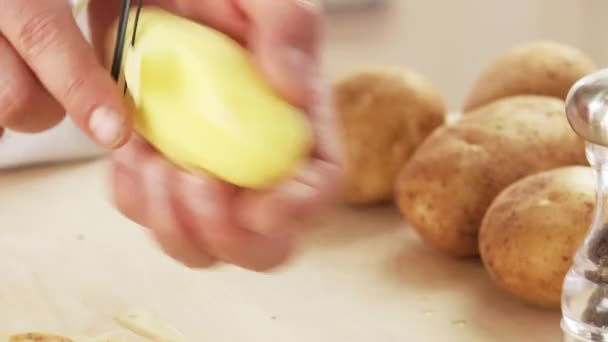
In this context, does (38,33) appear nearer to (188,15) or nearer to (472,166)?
(188,15)

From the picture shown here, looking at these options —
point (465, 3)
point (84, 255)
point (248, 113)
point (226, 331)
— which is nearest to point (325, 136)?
point (248, 113)

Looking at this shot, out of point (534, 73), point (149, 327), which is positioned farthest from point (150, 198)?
point (534, 73)

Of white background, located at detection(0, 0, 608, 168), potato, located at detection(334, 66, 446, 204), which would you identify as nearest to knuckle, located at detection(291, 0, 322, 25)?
potato, located at detection(334, 66, 446, 204)

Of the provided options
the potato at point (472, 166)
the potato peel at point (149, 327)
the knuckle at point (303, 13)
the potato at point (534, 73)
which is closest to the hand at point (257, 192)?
the knuckle at point (303, 13)

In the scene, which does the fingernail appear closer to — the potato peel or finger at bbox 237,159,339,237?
finger at bbox 237,159,339,237

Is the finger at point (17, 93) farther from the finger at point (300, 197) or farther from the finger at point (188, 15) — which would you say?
the finger at point (300, 197)

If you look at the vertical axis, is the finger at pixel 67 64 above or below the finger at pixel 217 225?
above
